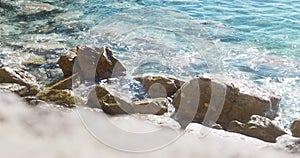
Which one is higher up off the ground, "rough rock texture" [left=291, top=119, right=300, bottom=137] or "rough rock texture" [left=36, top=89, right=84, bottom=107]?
"rough rock texture" [left=36, top=89, right=84, bottom=107]

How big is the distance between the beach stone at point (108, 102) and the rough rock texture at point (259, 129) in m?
1.19

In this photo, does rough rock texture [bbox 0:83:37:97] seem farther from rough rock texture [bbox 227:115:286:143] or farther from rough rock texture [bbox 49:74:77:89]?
rough rock texture [bbox 227:115:286:143]

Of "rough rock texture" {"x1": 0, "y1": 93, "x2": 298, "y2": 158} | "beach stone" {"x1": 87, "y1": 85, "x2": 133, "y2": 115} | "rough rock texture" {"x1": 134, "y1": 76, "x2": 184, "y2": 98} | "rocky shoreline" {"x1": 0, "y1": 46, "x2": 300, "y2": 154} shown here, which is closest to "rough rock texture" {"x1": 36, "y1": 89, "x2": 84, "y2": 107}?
"rocky shoreline" {"x1": 0, "y1": 46, "x2": 300, "y2": 154}

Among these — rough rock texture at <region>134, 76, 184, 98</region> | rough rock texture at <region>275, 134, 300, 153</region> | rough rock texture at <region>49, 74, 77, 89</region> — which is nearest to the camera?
rough rock texture at <region>275, 134, 300, 153</region>

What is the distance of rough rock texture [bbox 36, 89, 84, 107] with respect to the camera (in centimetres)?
485

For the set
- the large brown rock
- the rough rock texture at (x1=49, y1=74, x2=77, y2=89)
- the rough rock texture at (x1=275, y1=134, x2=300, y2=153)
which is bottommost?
the rough rock texture at (x1=49, y1=74, x2=77, y2=89)

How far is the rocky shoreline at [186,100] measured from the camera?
15.8ft

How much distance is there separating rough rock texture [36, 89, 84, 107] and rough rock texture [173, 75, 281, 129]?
125 centimetres

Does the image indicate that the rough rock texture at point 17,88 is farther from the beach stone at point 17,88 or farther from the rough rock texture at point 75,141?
the rough rock texture at point 75,141

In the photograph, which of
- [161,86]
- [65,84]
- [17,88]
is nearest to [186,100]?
[161,86]

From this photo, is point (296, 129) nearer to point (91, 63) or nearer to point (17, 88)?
point (91, 63)

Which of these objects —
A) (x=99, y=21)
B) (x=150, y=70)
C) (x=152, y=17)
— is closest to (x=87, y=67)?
(x=150, y=70)

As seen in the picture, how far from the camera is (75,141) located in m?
2.66

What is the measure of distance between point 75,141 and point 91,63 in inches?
159
